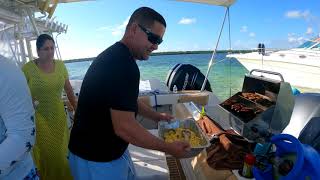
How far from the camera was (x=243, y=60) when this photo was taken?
1373 cm

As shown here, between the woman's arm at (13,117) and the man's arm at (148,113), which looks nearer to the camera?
Result: the woman's arm at (13,117)

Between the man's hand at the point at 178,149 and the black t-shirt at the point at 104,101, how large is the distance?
30cm

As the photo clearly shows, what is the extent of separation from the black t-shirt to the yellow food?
55cm

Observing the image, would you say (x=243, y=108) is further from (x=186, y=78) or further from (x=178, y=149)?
(x=186, y=78)

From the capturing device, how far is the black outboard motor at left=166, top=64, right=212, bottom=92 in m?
7.05

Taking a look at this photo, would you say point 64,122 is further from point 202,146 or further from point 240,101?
point 240,101

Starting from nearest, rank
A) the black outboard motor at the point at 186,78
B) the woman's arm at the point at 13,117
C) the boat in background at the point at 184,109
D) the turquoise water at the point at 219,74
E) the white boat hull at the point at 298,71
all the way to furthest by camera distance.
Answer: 1. the woman's arm at the point at 13,117
2. the boat in background at the point at 184,109
3. the black outboard motor at the point at 186,78
4. the white boat hull at the point at 298,71
5. the turquoise water at the point at 219,74

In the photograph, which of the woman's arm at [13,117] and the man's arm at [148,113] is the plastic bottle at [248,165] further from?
the woman's arm at [13,117]

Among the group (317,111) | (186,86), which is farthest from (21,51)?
(317,111)

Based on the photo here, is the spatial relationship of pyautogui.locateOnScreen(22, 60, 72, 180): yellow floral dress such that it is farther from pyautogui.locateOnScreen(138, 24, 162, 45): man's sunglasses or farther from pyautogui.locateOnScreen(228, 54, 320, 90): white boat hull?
pyautogui.locateOnScreen(228, 54, 320, 90): white boat hull

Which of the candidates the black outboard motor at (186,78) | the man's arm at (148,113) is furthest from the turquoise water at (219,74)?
the man's arm at (148,113)

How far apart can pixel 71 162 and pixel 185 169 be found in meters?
1.58

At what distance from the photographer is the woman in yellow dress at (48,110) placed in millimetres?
2873

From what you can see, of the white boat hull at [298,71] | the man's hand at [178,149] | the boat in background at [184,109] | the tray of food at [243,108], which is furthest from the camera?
the white boat hull at [298,71]
